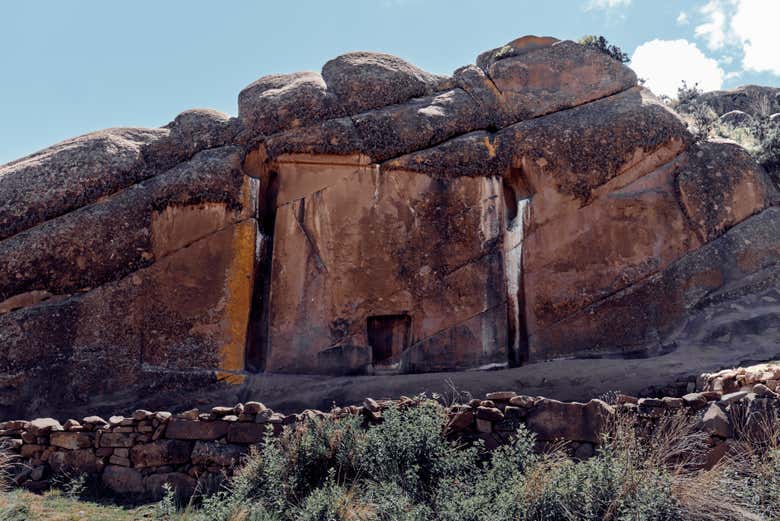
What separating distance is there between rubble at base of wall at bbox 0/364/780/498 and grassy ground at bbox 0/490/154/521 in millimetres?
439

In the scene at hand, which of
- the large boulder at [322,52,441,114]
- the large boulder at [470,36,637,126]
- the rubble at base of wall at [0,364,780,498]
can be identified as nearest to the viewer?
the rubble at base of wall at [0,364,780,498]

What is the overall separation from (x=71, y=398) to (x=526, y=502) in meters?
7.04

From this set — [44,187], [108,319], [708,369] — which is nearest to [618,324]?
[708,369]

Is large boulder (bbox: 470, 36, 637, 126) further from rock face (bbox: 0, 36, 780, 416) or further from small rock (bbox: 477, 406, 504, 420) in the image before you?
small rock (bbox: 477, 406, 504, 420)

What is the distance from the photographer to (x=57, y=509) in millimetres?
6914

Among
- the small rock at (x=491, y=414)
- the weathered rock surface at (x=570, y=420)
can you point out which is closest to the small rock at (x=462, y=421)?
the small rock at (x=491, y=414)

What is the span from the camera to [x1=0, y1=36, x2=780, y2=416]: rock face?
10.5 m

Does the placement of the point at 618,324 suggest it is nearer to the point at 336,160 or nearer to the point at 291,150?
the point at 336,160

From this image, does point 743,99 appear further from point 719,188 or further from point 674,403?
point 674,403

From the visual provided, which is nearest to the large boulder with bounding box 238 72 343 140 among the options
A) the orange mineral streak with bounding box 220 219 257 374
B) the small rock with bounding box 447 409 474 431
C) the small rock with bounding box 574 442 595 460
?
the orange mineral streak with bounding box 220 219 257 374

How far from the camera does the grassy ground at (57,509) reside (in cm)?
650

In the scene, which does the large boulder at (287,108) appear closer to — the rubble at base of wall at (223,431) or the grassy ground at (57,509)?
the rubble at base of wall at (223,431)

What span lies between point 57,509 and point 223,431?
5.75 ft

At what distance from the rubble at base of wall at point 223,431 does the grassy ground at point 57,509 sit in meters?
0.44
